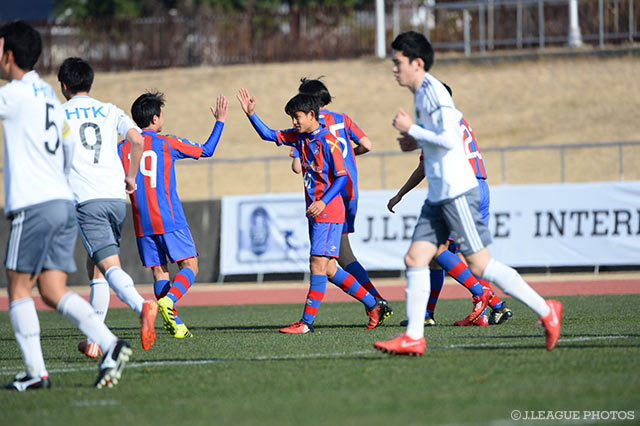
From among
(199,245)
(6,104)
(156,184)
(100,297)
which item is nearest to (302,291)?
(199,245)

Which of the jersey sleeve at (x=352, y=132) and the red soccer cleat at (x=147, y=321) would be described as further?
the jersey sleeve at (x=352, y=132)

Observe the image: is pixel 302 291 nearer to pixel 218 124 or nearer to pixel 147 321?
pixel 218 124

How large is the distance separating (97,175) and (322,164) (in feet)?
7.08

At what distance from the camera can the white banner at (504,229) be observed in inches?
572

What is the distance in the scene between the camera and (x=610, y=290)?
12.4 metres

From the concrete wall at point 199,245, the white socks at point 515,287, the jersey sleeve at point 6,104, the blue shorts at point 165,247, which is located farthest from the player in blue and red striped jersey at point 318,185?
the concrete wall at point 199,245

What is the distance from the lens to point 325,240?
8.10m

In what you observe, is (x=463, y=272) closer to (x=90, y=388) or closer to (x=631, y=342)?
(x=631, y=342)

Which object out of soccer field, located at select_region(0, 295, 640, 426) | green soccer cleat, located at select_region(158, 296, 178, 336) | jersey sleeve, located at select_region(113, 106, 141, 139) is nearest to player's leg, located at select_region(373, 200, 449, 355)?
soccer field, located at select_region(0, 295, 640, 426)

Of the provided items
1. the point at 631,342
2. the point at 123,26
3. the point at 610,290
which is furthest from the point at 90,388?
the point at 123,26

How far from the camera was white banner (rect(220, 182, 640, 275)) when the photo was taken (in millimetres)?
14539

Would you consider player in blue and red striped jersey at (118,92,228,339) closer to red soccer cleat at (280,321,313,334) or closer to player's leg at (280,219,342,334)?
red soccer cleat at (280,321,313,334)

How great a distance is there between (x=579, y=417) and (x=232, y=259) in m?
12.0

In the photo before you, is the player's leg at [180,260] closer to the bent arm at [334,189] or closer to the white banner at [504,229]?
the bent arm at [334,189]
